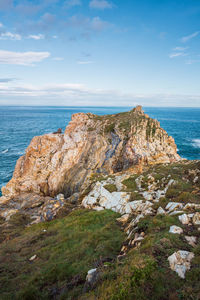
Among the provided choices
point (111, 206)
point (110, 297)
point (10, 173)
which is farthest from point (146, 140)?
point (10, 173)

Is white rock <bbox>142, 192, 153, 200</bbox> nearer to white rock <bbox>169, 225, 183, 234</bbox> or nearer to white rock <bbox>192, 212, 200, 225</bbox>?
white rock <bbox>192, 212, 200, 225</bbox>

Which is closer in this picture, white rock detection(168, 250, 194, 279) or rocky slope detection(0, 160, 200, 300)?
rocky slope detection(0, 160, 200, 300)

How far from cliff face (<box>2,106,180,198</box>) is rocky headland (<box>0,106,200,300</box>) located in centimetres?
23

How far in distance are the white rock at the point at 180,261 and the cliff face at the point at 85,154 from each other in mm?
22082

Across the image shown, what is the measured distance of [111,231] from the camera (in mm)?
12164

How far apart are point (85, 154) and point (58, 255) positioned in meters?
24.8

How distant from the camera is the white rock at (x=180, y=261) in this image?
630 centimetres

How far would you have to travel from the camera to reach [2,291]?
27.7 ft

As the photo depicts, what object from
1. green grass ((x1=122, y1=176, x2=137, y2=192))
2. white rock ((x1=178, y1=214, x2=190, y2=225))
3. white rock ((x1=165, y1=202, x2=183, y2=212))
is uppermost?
white rock ((x1=178, y1=214, x2=190, y2=225))

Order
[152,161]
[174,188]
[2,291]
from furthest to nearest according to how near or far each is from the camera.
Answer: [152,161] < [174,188] < [2,291]

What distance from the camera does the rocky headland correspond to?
6.27 m

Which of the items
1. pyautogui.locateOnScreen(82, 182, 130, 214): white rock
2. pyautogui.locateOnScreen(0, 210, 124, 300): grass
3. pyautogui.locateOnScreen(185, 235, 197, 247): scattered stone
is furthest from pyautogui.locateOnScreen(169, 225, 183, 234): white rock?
Answer: pyautogui.locateOnScreen(82, 182, 130, 214): white rock

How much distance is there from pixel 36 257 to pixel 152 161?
75.8 feet

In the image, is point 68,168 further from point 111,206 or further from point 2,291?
point 2,291
